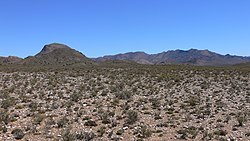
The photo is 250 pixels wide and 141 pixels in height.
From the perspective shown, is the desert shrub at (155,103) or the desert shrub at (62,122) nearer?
the desert shrub at (62,122)

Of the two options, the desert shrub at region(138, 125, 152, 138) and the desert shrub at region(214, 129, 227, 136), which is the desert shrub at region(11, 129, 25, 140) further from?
the desert shrub at region(214, 129, 227, 136)

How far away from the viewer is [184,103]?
91.7 ft

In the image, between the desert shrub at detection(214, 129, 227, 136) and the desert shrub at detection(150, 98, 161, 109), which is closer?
the desert shrub at detection(214, 129, 227, 136)

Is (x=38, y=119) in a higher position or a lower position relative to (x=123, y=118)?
higher

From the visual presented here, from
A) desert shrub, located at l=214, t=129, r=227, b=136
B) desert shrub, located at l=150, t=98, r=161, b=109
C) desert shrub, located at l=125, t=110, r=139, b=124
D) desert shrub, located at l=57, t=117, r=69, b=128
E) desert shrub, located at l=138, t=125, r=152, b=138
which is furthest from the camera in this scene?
desert shrub, located at l=150, t=98, r=161, b=109

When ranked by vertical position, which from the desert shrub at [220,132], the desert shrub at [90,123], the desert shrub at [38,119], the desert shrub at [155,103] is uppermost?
the desert shrub at [155,103]

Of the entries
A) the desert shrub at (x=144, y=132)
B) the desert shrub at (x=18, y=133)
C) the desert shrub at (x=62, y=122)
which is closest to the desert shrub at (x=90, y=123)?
the desert shrub at (x=62, y=122)

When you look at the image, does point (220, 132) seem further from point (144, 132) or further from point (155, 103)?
point (155, 103)

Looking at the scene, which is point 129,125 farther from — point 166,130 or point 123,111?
point 123,111

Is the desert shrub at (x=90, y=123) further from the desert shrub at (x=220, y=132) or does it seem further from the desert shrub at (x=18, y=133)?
the desert shrub at (x=220, y=132)

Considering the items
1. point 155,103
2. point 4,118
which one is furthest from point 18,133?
point 155,103

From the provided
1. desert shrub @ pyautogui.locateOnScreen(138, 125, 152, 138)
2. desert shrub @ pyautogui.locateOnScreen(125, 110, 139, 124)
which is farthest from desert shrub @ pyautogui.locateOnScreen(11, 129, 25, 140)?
desert shrub @ pyautogui.locateOnScreen(125, 110, 139, 124)

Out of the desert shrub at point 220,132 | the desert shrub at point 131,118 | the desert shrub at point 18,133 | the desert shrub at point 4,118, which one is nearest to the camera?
the desert shrub at point 18,133

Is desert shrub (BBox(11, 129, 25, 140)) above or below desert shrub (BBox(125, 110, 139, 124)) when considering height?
below
